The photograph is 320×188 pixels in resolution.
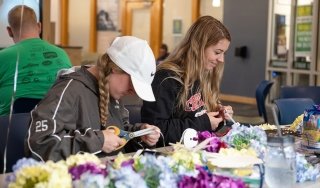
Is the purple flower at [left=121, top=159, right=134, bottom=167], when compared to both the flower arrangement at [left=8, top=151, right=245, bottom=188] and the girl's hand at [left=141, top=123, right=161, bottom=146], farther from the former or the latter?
the girl's hand at [left=141, top=123, right=161, bottom=146]

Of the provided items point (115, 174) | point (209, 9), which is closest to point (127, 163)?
point (115, 174)

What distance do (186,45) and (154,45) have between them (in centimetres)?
875

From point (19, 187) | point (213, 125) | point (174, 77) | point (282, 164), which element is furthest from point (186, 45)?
point (19, 187)

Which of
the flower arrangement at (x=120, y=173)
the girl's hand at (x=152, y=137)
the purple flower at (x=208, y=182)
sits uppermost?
the flower arrangement at (x=120, y=173)

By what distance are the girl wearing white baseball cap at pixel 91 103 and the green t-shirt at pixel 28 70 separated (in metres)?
1.20

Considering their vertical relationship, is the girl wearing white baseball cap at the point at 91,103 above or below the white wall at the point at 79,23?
below

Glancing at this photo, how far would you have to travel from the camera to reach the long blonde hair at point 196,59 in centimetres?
241

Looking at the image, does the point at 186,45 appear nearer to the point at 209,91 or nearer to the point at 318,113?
the point at 209,91

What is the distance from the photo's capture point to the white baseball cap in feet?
5.82

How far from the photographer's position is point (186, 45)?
2.49m

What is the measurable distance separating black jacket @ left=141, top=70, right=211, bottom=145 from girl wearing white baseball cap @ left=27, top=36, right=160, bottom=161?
0.95 feet

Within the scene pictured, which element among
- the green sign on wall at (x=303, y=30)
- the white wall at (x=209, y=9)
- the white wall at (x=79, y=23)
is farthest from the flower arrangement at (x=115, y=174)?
the white wall at (x=79, y=23)

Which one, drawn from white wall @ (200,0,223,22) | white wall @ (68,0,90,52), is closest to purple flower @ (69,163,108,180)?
white wall @ (200,0,223,22)

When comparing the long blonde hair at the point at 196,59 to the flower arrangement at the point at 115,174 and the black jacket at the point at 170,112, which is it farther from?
the flower arrangement at the point at 115,174
